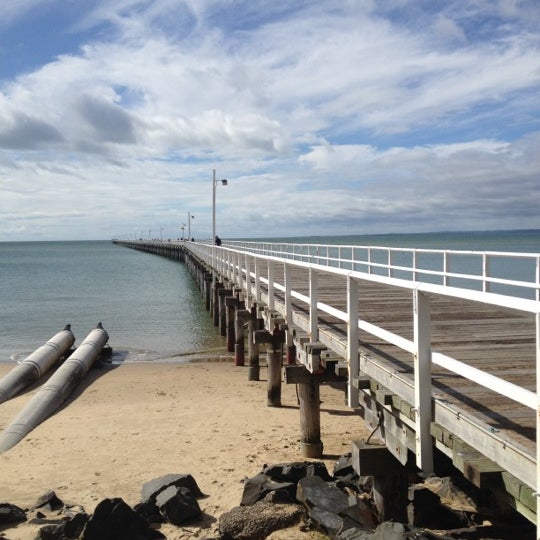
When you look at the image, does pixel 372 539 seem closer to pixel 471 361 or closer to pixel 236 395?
pixel 471 361

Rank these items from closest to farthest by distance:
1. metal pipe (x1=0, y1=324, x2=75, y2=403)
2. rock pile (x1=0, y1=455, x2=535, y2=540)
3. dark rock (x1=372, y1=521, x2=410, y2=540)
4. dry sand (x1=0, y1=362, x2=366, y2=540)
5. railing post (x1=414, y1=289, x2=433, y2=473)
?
railing post (x1=414, y1=289, x2=433, y2=473), dark rock (x1=372, y1=521, x2=410, y2=540), rock pile (x1=0, y1=455, x2=535, y2=540), dry sand (x1=0, y1=362, x2=366, y2=540), metal pipe (x1=0, y1=324, x2=75, y2=403)

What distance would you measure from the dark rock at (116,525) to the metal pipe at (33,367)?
27.9 ft

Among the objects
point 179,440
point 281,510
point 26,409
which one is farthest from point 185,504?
point 26,409

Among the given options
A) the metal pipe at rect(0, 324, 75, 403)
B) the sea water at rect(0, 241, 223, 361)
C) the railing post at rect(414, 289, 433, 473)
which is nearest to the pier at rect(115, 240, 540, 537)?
the railing post at rect(414, 289, 433, 473)

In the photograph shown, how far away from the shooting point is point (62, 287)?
49.3 metres

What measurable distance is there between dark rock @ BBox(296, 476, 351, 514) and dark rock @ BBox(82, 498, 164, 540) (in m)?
1.52

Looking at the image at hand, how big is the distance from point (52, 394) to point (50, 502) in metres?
5.97

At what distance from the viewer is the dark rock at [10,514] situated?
21.7 ft

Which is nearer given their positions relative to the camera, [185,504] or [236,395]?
[185,504]

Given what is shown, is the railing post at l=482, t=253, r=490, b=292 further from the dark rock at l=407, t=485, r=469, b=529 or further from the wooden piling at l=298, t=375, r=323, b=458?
the dark rock at l=407, t=485, r=469, b=529

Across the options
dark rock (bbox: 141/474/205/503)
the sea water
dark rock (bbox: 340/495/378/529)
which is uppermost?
dark rock (bbox: 340/495/378/529)

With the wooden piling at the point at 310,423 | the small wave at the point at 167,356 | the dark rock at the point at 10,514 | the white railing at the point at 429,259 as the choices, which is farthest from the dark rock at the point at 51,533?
the small wave at the point at 167,356

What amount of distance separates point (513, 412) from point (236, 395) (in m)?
9.51

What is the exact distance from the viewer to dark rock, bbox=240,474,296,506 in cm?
644
